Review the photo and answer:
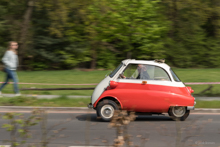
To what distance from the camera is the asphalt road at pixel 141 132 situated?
21.0 ft

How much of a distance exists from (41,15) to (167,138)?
1885 cm

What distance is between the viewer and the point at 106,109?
852 cm

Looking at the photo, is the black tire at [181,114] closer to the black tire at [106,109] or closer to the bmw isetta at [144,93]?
the bmw isetta at [144,93]

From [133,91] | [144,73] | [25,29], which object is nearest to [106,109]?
[133,91]

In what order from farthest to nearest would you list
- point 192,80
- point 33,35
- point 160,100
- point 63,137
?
1. point 33,35
2. point 192,80
3. point 160,100
4. point 63,137

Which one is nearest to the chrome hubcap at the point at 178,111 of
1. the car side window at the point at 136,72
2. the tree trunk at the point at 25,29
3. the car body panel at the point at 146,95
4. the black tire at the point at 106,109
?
the car body panel at the point at 146,95

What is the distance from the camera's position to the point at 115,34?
22.5 meters

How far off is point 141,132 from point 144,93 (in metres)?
1.38

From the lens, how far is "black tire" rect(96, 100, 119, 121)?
8477mm

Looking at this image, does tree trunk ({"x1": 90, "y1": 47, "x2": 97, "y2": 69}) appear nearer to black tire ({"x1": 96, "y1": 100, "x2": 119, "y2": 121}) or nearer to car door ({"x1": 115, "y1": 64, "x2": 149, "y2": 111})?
car door ({"x1": 115, "y1": 64, "x2": 149, "y2": 111})

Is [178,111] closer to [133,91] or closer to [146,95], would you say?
[146,95]

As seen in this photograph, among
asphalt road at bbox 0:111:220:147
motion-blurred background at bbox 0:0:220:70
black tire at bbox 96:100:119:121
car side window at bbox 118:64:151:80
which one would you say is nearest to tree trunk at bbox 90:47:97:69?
motion-blurred background at bbox 0:0:220:70

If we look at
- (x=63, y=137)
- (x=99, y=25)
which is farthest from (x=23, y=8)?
(x=63, y=137)

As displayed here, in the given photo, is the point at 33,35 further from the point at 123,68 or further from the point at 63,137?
the point at 63,137
